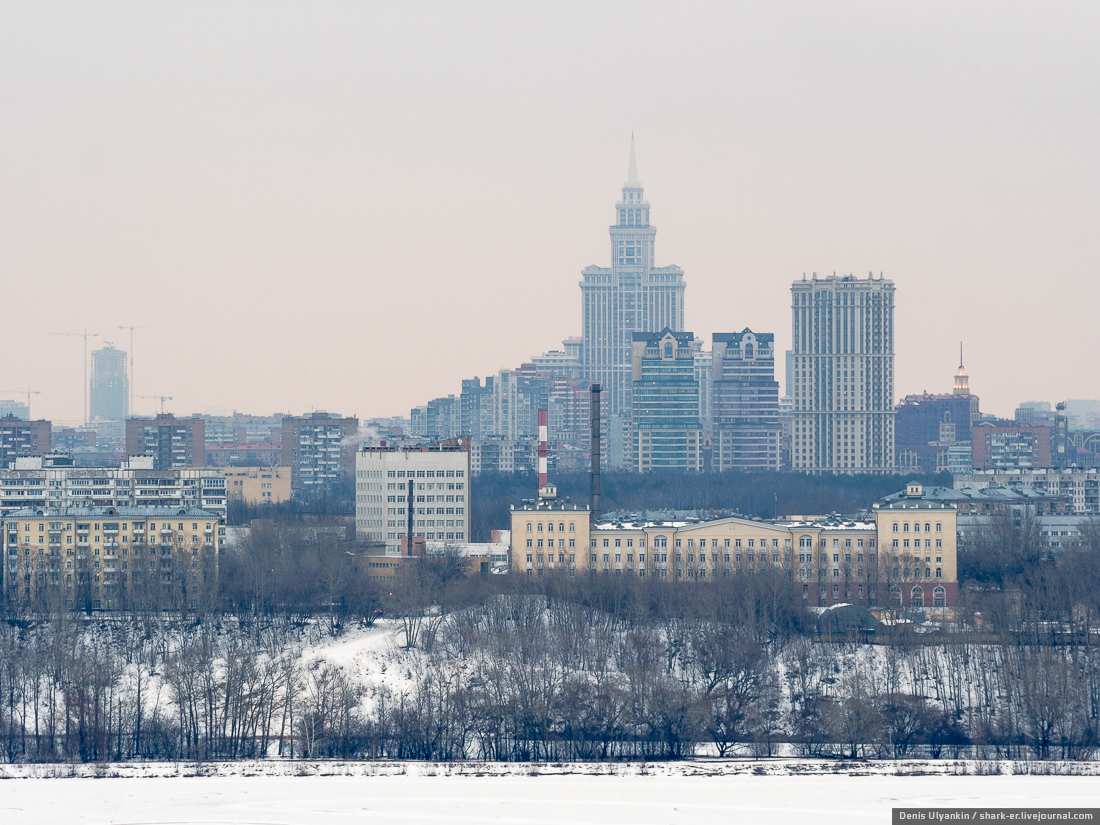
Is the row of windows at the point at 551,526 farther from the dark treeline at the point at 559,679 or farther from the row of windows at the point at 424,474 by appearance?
the row of windows at the point at 424,474

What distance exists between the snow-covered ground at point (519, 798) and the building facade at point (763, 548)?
75.0 feet

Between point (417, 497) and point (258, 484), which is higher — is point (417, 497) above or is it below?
below

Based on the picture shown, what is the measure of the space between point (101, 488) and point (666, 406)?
64314 millimetres

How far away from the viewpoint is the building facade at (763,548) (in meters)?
55.3

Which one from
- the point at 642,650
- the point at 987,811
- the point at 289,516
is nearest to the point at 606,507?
the point at 289,516

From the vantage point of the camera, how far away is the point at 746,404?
454 feet

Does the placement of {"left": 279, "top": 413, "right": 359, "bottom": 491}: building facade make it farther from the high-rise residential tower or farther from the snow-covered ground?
the snow-covered ground

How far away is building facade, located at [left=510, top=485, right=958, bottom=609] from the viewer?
55312 millimetres

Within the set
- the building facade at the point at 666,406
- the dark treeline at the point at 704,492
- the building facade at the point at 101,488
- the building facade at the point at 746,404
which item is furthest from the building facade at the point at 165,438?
the building facade at the point at 101,488

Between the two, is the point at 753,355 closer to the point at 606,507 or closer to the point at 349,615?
the point at 606,507

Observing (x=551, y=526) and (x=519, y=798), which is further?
(x=551, y=526)

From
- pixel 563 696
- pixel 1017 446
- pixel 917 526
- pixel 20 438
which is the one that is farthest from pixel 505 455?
pixel 563 696

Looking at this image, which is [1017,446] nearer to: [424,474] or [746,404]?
[746,404]

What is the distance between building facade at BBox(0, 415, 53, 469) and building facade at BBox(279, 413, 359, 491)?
1405 centimetres
